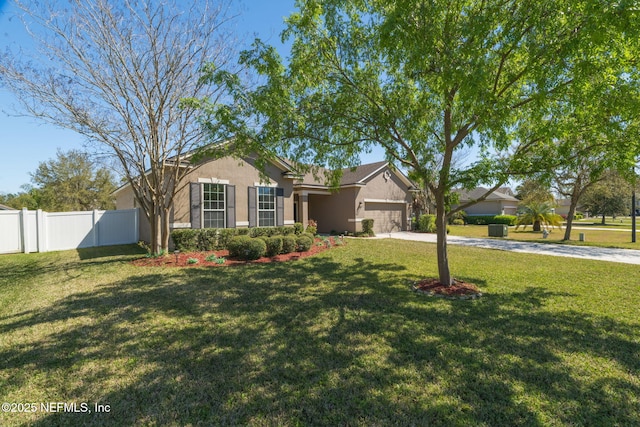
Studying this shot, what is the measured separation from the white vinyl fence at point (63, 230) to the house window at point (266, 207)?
22.6 feet

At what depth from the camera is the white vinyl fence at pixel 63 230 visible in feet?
41.5

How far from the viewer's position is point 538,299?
6.59m

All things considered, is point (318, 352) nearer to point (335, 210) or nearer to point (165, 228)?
point (165, 228)

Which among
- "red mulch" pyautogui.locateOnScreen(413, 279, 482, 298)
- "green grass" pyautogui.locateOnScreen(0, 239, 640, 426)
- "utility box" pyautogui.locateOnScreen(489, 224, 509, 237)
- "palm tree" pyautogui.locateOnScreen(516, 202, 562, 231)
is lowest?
"green grass" pyautogui.locateOnScreen(0, 239, 640, 426)

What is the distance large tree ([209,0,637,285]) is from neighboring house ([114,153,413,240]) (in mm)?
1850

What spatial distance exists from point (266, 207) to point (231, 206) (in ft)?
6.49

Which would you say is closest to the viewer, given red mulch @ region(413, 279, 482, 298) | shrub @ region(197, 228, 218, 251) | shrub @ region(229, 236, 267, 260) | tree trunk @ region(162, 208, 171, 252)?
red mulch @ region(413, 279, 482, 298)

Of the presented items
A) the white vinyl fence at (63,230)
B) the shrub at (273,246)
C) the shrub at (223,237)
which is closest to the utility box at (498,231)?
the shrub at (273,246)

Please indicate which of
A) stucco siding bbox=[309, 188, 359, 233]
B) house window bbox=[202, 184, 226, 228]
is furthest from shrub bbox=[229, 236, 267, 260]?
stucco siding bbox=[309, 188, 359, 233]

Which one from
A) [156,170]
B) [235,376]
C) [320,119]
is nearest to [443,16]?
[320,119]

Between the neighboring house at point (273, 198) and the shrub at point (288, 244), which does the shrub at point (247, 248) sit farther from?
the neighboring house at point (273, 198)

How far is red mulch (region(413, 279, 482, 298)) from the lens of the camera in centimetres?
680

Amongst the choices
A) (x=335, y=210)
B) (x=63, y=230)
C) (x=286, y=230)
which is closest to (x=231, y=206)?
(x=286, y=230)

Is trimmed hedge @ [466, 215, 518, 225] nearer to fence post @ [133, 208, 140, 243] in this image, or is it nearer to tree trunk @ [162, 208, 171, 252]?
tree trunk @ [162, 208, 171, 252]
